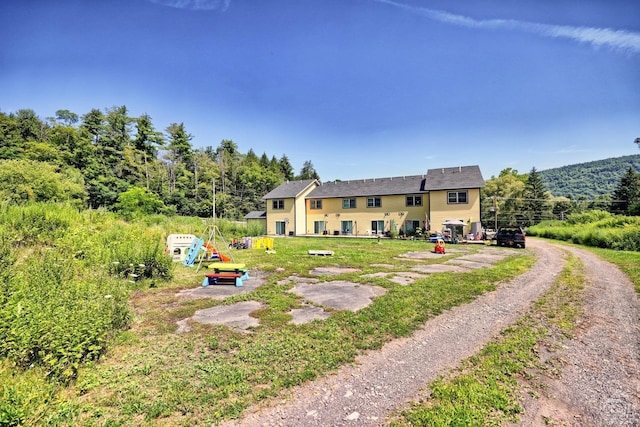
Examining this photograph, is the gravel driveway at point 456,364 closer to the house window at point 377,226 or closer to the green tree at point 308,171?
the house window at point 377,226

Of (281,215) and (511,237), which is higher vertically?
(281,215)

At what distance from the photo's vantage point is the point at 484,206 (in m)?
45.7

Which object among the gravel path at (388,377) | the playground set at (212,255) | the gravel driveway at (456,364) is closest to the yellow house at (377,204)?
the playground set at (212,255)

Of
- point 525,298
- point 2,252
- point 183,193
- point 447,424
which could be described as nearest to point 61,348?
point 2,252

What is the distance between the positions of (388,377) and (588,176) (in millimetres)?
136635

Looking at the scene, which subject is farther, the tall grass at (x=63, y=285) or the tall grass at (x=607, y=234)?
the tall grass at (x=607, y=234)

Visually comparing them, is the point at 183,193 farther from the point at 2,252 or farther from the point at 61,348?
the point at 61,348

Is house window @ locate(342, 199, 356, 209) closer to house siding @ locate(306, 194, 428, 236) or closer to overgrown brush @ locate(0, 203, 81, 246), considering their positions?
house siding @ locate(306, 194, 428, 236)

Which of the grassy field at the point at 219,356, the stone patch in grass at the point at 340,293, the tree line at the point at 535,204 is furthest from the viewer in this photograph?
the tree line at the point at 535,204

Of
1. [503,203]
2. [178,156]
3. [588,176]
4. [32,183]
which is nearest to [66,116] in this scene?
[178,156]

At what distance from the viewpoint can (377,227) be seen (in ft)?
93.7

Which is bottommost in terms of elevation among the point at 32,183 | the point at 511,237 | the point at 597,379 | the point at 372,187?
the point at 597,379

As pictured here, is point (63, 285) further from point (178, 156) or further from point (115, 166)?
point (178, 156)

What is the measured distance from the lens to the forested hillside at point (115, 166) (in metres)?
29.9
